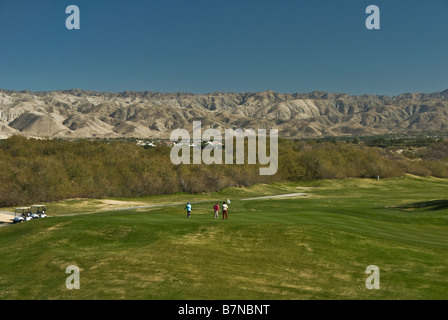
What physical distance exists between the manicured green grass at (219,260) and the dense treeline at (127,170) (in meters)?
46.2

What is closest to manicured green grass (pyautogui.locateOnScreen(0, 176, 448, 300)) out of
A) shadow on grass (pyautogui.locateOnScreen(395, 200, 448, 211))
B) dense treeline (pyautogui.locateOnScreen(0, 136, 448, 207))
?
shadow on grass (pyautogui.locateOnScreen(395, 200, 448, 211))

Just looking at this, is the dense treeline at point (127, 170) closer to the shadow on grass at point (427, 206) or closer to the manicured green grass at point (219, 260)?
Result: the manicured green grass at point (219, 260)

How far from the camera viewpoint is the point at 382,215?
45844mm

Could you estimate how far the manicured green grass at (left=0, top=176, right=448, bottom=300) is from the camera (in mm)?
18609

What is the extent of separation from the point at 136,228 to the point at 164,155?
257 ft

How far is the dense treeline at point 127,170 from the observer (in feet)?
255

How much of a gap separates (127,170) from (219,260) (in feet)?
239

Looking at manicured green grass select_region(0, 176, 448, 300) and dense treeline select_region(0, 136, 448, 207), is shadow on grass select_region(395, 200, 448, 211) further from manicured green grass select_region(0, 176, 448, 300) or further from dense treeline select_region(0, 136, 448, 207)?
dense treeline select_region(0, 136, 448, 207)

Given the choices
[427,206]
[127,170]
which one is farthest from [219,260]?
[127,170]

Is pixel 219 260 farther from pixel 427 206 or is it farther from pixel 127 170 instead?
pixel 127 170

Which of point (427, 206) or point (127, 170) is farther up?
point (127, 170)

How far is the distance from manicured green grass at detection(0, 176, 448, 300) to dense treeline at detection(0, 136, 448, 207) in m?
46.2

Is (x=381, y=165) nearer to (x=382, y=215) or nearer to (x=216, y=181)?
(x=216, y=181)

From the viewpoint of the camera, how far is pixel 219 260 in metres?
23.3
